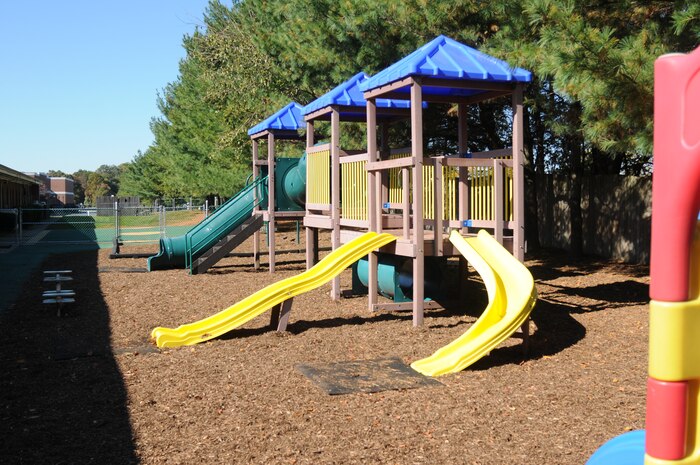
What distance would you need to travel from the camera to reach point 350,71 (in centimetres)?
1488

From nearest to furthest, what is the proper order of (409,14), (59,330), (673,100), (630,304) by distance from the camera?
(673,100) < (59,330) < (630,304) < (409,14)

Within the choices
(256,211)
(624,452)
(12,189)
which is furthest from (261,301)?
(12,189)

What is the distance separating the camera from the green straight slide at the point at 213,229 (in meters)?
17.3

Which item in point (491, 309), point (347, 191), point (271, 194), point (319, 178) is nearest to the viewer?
point (491, 309)

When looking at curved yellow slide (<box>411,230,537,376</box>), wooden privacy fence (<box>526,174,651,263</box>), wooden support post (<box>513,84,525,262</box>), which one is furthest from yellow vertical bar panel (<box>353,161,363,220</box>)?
wooden privacy fence (<box>526,174,651,263</box>)

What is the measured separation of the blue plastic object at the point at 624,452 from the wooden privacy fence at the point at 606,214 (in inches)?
518

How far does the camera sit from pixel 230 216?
695 inches

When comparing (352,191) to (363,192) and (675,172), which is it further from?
(675,172)

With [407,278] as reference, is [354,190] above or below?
above

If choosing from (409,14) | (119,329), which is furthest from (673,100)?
(409,14)

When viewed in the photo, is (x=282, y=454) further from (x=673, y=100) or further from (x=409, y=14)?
(x=409, y=14)

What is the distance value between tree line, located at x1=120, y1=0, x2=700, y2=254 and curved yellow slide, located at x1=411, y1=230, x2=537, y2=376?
201 cm

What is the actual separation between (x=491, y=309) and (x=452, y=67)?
3.41 m

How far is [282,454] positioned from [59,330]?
5.80m
